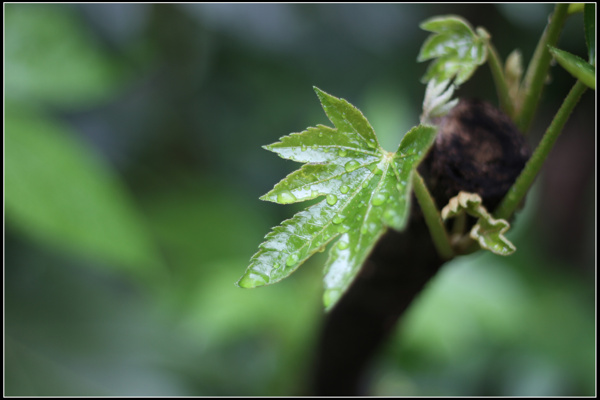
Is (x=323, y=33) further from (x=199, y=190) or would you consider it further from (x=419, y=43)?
(x=199, y=190)

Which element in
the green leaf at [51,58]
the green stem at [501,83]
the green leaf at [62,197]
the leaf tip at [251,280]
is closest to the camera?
the leaf tip at [251,280]

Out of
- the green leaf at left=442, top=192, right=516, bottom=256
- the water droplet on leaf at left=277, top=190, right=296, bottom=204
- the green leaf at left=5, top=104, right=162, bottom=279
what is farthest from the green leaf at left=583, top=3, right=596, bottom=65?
the green leaf at left=5, top=104, right=162, bottom=279

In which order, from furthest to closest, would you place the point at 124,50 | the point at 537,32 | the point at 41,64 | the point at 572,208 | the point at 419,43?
1. the point at 572,208
2. the point at 419,43
3. the point at 537,32
4. the point at 124,50
5. the point at 41,64

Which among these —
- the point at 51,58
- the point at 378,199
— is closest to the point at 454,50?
the point at 378,199

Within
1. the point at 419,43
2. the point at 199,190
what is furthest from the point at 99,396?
the point at 419,43

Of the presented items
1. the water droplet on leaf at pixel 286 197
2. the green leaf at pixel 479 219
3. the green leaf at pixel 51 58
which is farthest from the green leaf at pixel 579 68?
the green leaf at pixel 51 58

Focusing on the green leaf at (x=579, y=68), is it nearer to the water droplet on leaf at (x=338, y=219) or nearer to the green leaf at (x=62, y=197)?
the water droplet on leaf at (x=338, y=219)
